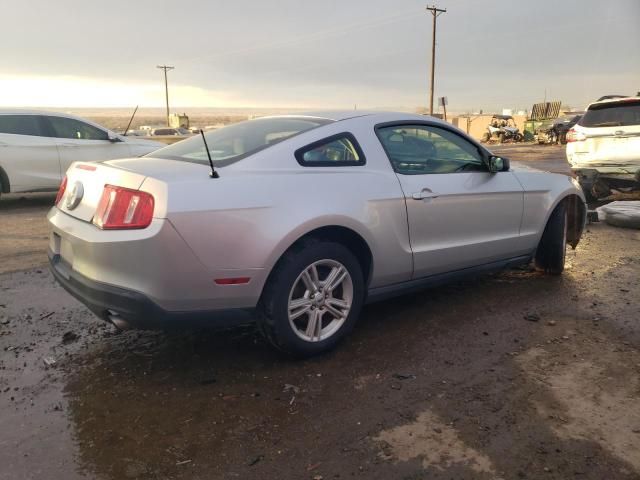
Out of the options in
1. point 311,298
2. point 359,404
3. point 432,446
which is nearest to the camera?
point 432,446

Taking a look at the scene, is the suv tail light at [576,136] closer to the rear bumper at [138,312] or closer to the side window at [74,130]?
the rear bumper at [138,312]

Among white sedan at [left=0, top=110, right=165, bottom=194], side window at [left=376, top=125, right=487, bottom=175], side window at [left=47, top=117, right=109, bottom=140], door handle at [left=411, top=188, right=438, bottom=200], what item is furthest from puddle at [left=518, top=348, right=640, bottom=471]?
side window at [left=47, top=117, right=109, bottom=140]

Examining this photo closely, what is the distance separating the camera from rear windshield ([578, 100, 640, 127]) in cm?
848

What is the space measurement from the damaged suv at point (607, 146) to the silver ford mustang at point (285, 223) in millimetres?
5142

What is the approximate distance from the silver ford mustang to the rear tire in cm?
Answer: 68

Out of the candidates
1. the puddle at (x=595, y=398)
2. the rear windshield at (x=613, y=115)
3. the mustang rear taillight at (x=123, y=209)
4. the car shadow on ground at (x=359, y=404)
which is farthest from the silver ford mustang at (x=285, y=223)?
the rear windshield at (x=613, y=115)

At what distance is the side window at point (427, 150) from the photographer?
3835mm

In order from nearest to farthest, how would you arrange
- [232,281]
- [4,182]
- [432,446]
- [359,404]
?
[432,446] < [359,404] < [232,281] < [4,182]

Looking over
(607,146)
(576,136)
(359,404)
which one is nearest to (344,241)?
(359,404)

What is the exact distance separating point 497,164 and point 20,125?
809 centimetres

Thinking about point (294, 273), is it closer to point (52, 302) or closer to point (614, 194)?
point (52, 302)

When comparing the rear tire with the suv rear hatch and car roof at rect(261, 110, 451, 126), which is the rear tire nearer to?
car roof at rect(261, 110, 451, 126)

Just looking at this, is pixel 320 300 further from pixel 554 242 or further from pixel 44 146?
pixel 44 146

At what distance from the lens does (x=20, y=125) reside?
9.18 m
